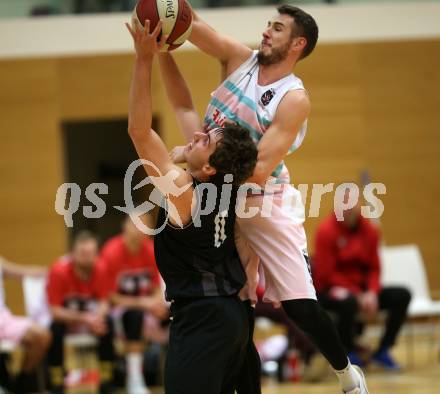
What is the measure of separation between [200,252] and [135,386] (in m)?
3.89

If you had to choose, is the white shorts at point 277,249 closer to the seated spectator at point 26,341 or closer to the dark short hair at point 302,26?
the dark short hair at point 302,26

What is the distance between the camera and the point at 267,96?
4477 mm

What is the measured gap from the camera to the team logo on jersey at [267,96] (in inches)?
176

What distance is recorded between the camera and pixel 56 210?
1059cm

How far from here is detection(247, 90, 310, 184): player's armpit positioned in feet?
13.8

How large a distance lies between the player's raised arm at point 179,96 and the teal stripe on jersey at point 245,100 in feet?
0.79

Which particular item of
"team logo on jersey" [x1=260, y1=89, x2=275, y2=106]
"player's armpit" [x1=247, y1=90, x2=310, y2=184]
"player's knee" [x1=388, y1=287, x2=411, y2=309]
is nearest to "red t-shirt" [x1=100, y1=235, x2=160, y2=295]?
"player's knee" [x1=388, y1=287, x2=411, y2=309]

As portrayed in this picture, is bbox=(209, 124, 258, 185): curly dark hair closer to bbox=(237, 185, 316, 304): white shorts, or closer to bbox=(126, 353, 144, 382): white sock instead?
bbox=(237, 185, 316, 304): white shorts

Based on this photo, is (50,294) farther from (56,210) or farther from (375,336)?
(375,336)

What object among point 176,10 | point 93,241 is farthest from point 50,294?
point 176,10

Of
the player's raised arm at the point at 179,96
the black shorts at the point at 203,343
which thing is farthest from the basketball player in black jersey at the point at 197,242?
the player's raised arm at the point at 179,96

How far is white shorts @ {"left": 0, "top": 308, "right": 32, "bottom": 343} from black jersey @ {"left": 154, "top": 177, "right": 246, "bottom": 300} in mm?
3642

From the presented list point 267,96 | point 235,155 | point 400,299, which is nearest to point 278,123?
point 267,96

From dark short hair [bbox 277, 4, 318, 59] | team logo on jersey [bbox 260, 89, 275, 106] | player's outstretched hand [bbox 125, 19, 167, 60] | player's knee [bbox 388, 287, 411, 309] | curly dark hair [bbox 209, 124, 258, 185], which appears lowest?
player's knee [bbox 388, 287, 411, 309]
